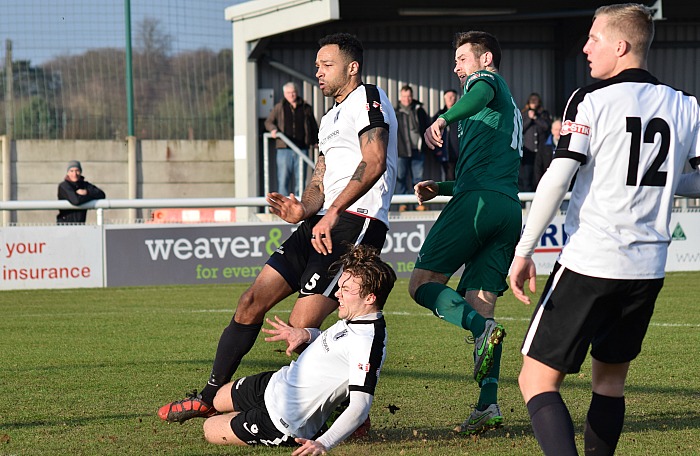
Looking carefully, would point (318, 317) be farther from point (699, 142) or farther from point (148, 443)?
point (699, 142)

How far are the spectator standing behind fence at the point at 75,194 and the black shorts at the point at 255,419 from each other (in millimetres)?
10200

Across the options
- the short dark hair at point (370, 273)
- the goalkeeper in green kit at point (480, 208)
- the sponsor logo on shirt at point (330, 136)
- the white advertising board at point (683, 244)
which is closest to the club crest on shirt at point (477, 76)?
the goalkeeper in green kit at point (480, 208)

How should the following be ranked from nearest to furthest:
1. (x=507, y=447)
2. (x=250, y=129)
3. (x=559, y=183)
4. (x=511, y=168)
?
(x=559, y=183)
(x=507, y=447)
(x=511, y=168)
(x=250, y=129)

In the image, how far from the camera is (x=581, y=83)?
79.5ft

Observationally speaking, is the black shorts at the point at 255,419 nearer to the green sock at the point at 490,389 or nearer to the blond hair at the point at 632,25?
the green sock at the point at 490,389

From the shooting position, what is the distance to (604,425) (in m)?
4.52

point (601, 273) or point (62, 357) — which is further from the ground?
point (601, 273)

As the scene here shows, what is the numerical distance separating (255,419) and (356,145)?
1690mm

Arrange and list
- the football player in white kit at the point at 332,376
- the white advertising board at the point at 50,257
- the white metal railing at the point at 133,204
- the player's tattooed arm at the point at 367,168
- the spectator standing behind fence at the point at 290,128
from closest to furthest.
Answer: the football player in white kit at the point at 332,376 → the player's tattooed arm at the point at 367,168 → the white advertising board at the point at 50,257 → the white metal railing at the point at 133,204 → the spectator standing behind fence at the point at 290,128

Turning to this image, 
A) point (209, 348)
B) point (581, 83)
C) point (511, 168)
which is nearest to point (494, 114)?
point (511, 168)

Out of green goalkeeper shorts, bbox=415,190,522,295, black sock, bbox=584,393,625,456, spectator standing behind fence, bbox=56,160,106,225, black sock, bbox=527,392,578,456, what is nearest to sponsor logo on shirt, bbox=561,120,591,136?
black sock, bbox=527,392,578,456

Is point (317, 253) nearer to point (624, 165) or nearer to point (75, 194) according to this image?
point (624, 165)

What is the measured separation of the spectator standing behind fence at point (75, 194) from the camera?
15.4m

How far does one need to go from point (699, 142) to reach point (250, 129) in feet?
59.0
